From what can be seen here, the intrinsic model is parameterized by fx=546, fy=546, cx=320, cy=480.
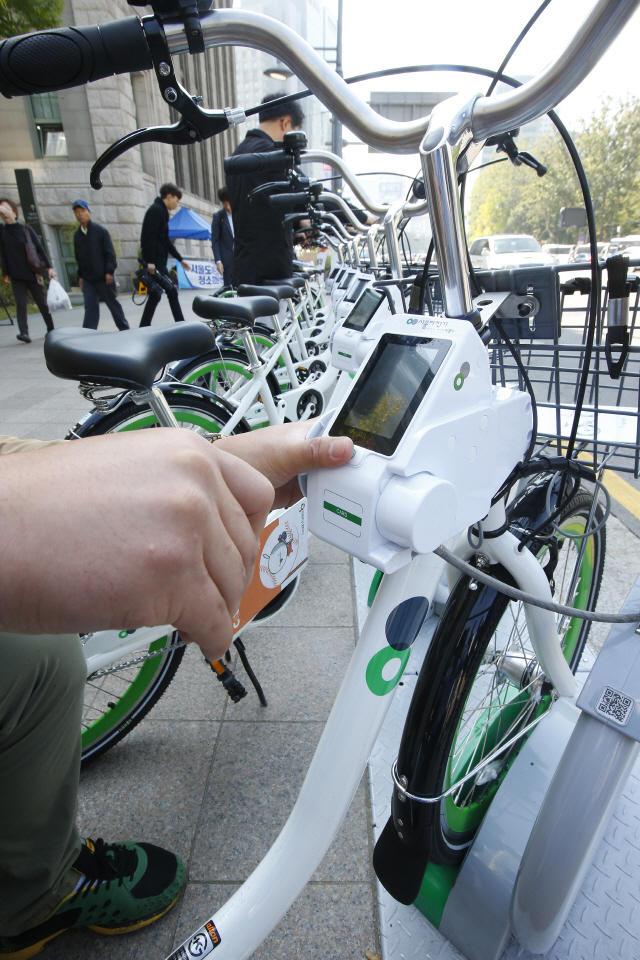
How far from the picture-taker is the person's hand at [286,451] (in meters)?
0.67

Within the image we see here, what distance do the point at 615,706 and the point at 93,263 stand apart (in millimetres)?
8379

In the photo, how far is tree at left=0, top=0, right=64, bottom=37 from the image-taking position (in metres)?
6.73

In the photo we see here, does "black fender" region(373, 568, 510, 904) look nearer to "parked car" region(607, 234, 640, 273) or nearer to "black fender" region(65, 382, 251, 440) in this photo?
"parked car" region(607, 234, 640, 273)

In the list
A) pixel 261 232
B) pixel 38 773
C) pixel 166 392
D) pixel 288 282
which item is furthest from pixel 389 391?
pixel 261 232

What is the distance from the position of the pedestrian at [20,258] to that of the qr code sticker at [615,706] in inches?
364

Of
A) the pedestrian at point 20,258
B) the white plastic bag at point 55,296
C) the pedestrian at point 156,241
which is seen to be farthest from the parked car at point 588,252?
the white plastic bag at point 55,296

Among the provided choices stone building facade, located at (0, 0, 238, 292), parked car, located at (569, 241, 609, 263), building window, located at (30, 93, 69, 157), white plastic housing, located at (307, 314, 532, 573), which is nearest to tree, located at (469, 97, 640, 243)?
parked car, located at (569, 241, 609, 263)

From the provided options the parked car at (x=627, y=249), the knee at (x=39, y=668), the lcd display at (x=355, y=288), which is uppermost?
the parked car at (x=627, y=249)

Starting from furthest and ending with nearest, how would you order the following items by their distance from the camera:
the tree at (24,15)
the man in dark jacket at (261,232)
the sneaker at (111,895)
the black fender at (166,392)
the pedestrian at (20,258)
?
the pedestrian at (20,258) → the tree at (24,15) → the man in dark jacket at (261,232) → the black fender at (166,392) → the sneaker at (111,895)

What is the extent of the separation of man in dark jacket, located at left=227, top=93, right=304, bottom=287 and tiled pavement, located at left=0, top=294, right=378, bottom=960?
266 centimetres

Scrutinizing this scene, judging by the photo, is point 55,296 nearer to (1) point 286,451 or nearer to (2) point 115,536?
(1) point 286,451

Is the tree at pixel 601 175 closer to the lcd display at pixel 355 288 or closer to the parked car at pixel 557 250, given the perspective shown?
the parked car at pixel 557 250

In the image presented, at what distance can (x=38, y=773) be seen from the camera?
3.53ft

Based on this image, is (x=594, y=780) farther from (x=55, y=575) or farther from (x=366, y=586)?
(x=366, y=586)
